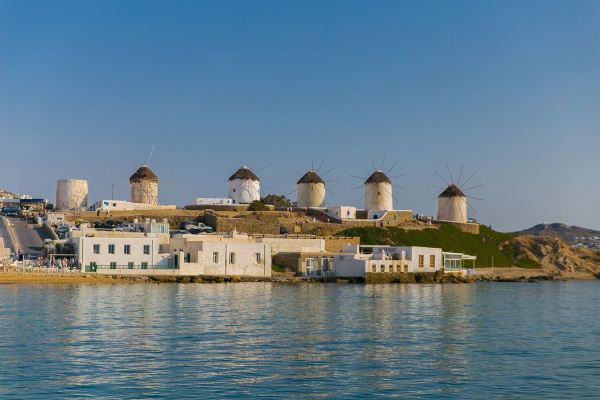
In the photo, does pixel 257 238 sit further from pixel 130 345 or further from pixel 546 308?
pixel 130 345

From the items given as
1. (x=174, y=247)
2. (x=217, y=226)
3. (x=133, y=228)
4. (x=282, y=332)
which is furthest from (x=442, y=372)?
(x=217, y=226)

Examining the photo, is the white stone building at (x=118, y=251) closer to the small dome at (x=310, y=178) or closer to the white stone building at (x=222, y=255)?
the white stone building at (x=222, y=255)

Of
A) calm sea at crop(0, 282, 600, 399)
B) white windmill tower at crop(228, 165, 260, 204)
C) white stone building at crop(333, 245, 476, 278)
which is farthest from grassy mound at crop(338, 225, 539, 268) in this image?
calm sea at crop(0, 282, 600, 399)

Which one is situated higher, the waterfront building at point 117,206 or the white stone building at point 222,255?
the waterfront building at point 117,206

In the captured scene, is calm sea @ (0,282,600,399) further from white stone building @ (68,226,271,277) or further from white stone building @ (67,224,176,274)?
white stone building @ (68,226,271,277)

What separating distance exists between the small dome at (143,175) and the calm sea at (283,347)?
156ft

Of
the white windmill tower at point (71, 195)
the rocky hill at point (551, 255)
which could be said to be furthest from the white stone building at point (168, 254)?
the rocky hill at point (551, 255)

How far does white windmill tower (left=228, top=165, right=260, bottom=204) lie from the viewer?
9781 centimetres

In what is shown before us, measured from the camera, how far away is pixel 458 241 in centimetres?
9131

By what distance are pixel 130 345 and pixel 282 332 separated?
618 cm

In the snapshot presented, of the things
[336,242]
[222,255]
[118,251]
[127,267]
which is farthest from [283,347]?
[336,242]

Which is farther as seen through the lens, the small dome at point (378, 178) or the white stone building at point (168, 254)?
the small dome at point (378, 178)

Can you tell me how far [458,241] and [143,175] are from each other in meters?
33.7

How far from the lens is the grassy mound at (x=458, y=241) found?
8512 centimetres
